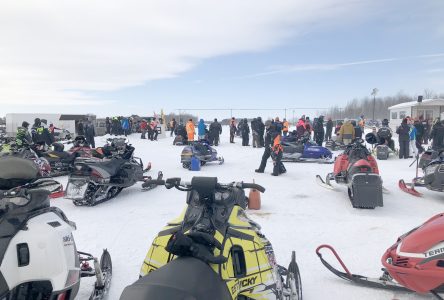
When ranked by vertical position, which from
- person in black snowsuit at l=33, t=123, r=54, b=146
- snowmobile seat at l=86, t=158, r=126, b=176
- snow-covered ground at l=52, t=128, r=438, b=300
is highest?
person in black snowsuit at l=33, t=123, r=54, b=146

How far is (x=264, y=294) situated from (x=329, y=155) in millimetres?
11472

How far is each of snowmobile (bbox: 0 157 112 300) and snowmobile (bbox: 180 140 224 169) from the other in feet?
28.3

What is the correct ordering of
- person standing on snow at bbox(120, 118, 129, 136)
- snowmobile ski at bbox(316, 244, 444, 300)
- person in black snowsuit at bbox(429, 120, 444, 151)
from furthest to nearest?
person standing on snow at bbox(120, 118, 129, 136), person in black snowsuit at bbox(429, 120, 444, 151), snowmobile ski at bbox(316, 244, 444, 300)

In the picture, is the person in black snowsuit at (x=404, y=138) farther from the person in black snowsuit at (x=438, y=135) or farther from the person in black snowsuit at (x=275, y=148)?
the person in black snowsuit at (x=275, y=148)

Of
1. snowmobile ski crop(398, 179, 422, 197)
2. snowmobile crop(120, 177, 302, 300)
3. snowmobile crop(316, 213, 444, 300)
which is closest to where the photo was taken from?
snowmobile crop(120, 177, 302, 300)

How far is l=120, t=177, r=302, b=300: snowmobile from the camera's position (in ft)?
5.20

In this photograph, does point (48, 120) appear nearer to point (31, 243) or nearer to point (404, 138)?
point (404, 138)

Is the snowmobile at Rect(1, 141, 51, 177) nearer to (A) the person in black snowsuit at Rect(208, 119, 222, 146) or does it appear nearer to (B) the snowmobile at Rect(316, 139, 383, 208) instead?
(B) the snowmobile at Rect(316, 139, 383, 208)

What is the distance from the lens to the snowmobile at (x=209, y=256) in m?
1.58

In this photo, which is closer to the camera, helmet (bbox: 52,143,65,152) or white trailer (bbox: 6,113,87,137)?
helmet (bbox: 52,143,65,152)

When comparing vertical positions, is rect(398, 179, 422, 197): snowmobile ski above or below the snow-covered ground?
above

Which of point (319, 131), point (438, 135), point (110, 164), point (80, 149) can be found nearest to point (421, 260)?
point (110, 164)

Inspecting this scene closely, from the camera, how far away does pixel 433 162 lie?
283 inches

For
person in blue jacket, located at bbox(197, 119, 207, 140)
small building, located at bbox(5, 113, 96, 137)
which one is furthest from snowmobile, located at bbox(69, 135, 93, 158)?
→ small building, located at bbox(5, 113, 96, 137)
